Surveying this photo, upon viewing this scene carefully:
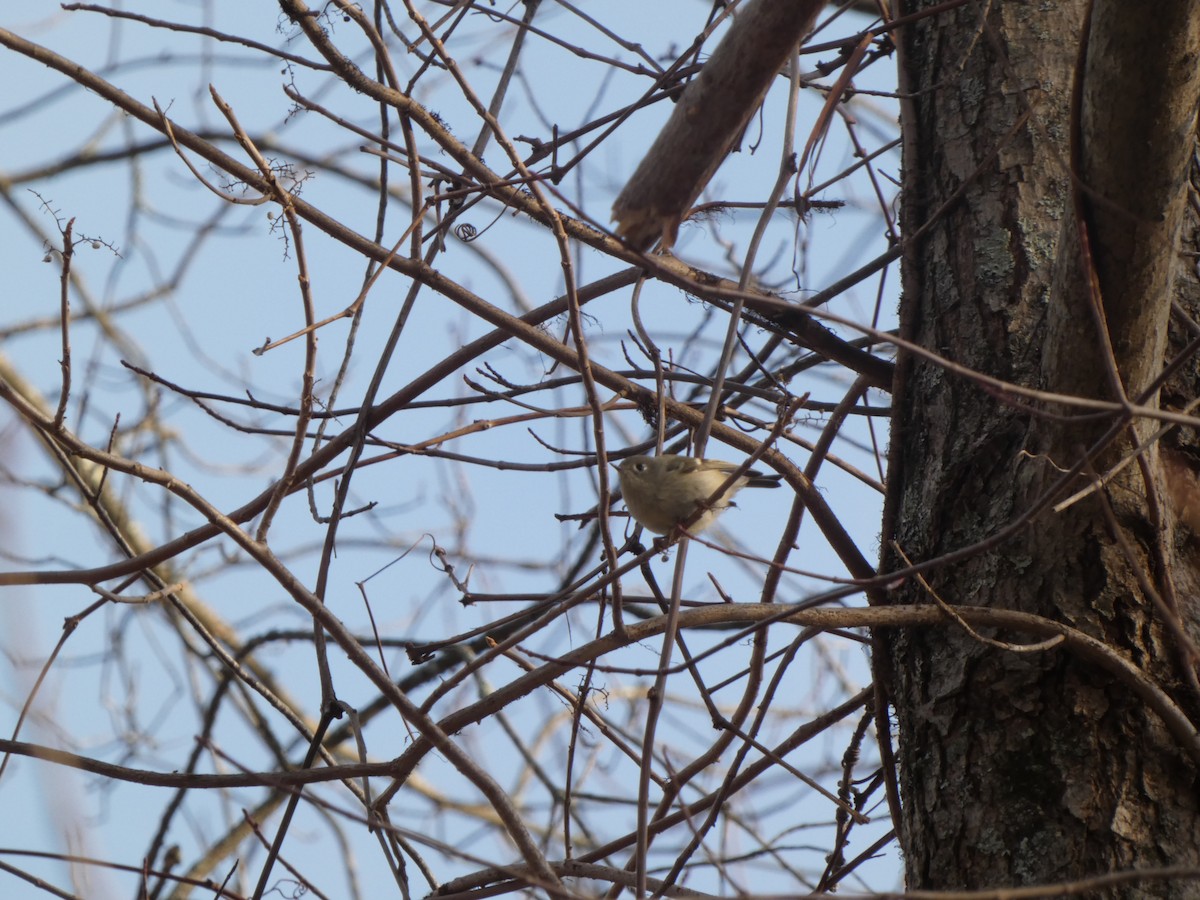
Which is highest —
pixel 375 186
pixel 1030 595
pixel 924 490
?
pixel 375 186

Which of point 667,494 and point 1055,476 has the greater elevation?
point 667,494

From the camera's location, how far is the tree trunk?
6.86ft

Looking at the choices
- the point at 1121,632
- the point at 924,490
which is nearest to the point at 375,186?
the point at 924,490

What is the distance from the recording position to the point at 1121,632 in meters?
2.26

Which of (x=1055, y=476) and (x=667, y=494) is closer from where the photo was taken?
(x=1055, y=476)

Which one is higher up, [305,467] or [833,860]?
[305,467]

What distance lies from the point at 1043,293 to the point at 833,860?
4.70 feet

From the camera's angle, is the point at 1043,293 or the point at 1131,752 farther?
the point at 1043,293

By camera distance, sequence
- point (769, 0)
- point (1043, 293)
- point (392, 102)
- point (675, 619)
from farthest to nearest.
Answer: point (1043, 293) → point (392, 102) → point (675, 619) → point (769, 0)

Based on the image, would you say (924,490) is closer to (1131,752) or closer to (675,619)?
(1131,752)

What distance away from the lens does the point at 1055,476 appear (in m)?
2.34

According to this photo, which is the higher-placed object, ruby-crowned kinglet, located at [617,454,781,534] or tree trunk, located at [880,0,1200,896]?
ruby-crowned kinglet, located at [617,454,781,534]

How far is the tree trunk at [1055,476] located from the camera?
6.86 feet

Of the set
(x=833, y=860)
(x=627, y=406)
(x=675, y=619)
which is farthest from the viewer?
(x=627, y=406)
